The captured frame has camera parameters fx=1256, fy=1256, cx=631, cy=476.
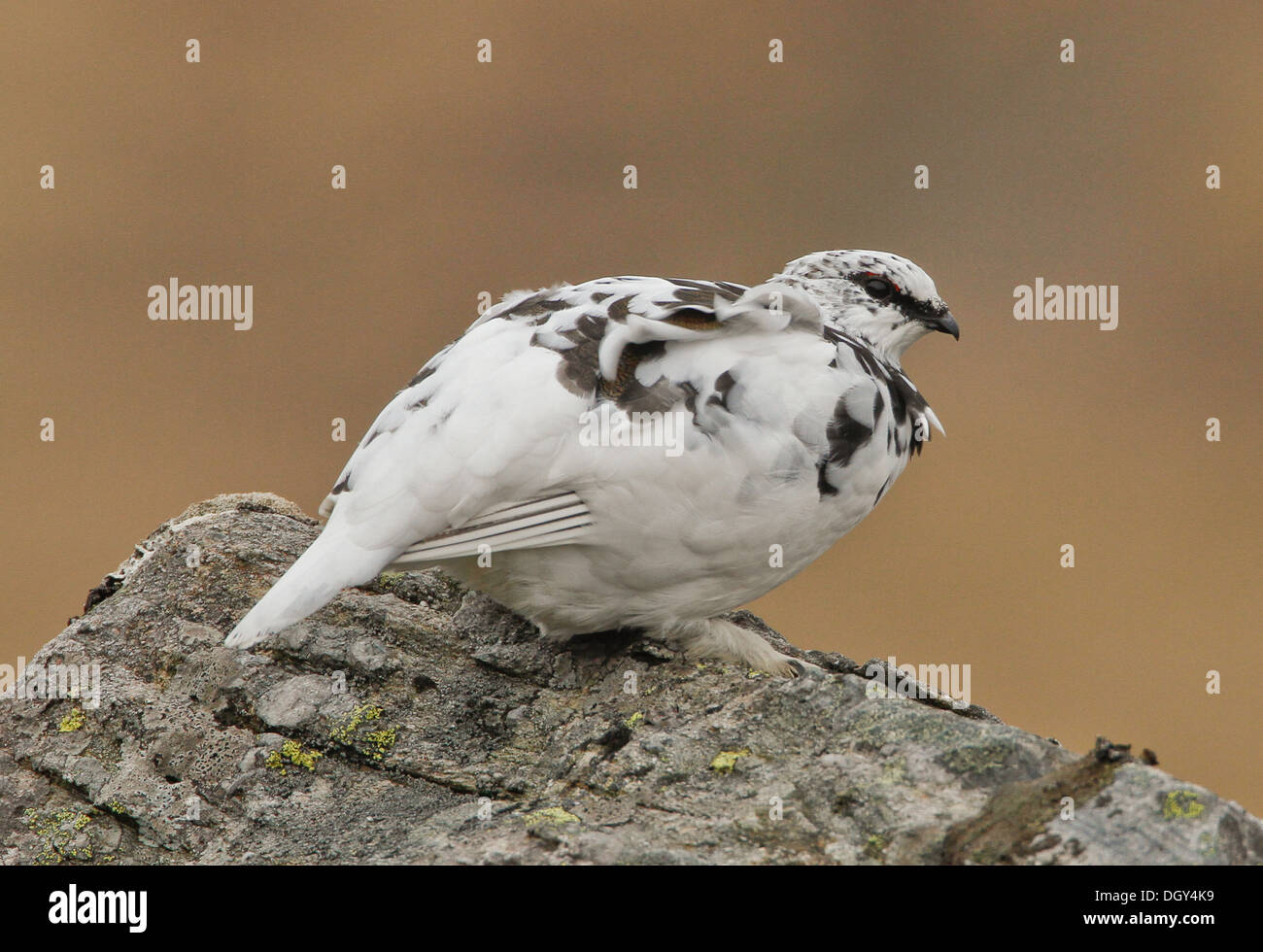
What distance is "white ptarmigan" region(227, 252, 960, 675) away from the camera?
109 inches

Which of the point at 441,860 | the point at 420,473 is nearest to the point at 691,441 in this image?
the point at 420,473

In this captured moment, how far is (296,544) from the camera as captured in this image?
367cm

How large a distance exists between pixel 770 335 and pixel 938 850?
4.20ft

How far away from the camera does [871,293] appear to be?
3.52 meters

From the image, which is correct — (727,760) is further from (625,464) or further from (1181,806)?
(1181,806)

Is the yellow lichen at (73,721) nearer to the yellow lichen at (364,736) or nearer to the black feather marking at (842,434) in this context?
the yellow lichen at (364,736)

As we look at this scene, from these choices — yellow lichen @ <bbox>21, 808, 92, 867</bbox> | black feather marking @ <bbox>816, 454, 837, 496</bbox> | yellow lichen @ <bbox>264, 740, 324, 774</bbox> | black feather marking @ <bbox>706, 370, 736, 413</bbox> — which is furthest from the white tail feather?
black feather marking @ <bbox>816, 454, 837, 496</bbox>

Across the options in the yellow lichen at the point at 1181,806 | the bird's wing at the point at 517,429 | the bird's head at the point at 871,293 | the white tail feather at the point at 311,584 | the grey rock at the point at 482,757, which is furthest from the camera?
the bird's head at the point at 871,293

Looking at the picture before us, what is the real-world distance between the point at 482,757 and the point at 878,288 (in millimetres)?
1673

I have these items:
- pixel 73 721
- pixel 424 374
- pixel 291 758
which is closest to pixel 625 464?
pixel 424 374

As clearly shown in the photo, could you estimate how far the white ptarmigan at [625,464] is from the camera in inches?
109

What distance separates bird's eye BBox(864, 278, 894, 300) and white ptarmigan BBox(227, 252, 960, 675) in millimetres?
336

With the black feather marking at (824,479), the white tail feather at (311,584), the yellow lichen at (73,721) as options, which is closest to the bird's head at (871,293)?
the black feather marking at (824,479)

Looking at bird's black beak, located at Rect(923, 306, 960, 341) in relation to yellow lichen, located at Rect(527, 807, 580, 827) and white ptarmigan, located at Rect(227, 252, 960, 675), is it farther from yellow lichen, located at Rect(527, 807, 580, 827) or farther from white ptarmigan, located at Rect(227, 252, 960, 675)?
yellow lichen, located at Rect(527, 807, 580, 827)
